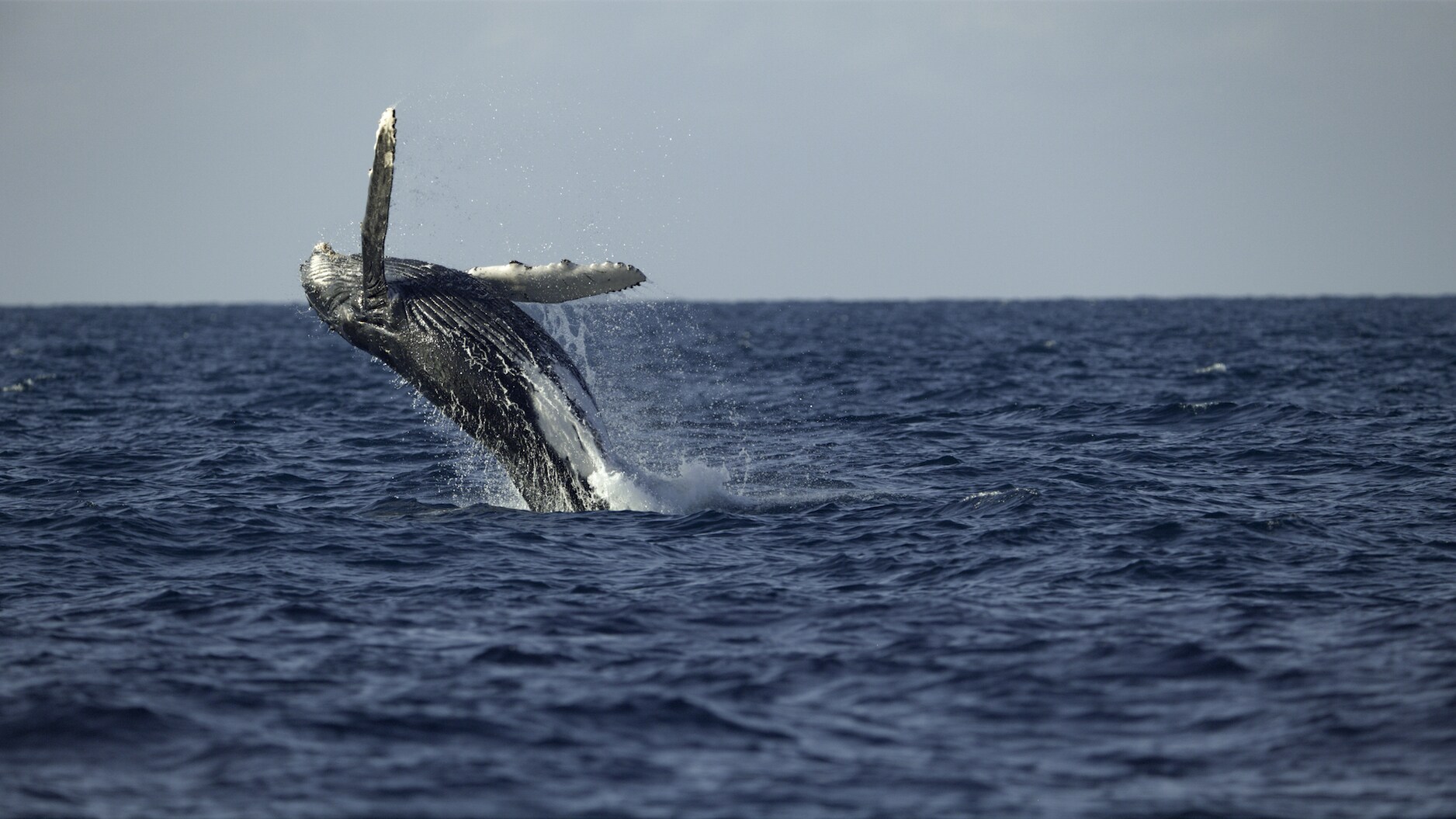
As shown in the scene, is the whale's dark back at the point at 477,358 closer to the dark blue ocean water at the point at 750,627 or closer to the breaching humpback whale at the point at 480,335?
the breaching humpback whale at the point at 480,335

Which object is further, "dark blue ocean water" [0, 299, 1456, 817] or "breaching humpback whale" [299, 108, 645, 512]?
"breaching humpback whale" [299, 108, 645, 512]

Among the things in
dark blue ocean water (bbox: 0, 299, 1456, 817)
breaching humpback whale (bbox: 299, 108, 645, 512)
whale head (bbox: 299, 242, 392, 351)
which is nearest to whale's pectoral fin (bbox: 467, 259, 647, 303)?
breaching humpback whale (bbox: 299, 108, 645, 512)

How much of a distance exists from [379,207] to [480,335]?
79.8 inches

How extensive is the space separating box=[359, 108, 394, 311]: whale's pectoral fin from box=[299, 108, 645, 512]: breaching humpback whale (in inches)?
12.4

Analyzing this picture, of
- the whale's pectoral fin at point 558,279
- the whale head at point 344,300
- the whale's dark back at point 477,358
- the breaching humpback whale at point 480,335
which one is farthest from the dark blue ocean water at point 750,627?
the whale head at point 344,300

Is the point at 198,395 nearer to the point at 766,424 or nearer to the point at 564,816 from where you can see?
the point at 766,424

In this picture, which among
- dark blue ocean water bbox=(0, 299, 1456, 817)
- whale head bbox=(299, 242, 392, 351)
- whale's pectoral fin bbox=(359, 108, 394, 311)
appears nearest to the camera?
dark blue ocean water bbox=(0, 299, 1456, 817)

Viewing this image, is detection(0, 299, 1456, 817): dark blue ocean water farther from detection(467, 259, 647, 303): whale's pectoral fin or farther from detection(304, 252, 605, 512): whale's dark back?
detection(467, 259, 647, 303): whale's pectoral fin

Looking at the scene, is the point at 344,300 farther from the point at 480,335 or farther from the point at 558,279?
the point at 558,279

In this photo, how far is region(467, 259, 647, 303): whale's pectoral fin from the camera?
1391cm

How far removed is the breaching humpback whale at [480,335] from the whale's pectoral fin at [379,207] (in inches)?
12.4

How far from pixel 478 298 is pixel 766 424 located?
11.4 meters

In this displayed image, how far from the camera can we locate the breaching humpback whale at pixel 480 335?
548 inches

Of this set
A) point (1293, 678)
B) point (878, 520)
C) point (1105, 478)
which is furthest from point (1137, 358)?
point (1293, 678)
